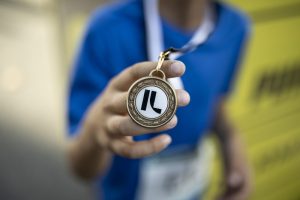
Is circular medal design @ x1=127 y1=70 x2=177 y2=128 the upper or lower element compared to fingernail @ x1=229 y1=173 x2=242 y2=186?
lower

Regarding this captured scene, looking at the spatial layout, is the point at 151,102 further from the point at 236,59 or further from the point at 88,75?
the point at 236,59

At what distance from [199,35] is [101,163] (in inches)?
14.7

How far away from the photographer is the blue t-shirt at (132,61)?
833 millimetres

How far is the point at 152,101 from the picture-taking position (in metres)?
0.50

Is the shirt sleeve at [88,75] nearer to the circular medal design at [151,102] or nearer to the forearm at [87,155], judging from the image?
the forearm at [87,155]

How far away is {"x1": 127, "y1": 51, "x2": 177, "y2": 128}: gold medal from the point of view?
0.49 meters

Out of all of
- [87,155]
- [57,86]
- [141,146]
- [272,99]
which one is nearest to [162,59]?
[141,146]

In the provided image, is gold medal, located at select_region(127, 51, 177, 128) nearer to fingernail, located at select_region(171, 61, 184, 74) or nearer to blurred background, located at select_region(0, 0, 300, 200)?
fingernail, located at select_region(171, 61, 184, 74)

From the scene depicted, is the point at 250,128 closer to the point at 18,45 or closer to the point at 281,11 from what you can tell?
the point at 281,11

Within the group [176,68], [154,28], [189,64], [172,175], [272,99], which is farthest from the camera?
[272,99]

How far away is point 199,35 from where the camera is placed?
703 millimetres

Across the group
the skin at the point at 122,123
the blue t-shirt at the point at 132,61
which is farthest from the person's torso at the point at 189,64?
the skin at the point at 122,123

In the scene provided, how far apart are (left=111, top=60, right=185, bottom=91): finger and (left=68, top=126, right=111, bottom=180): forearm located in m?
0.24

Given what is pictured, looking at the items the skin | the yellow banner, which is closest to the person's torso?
the skin
